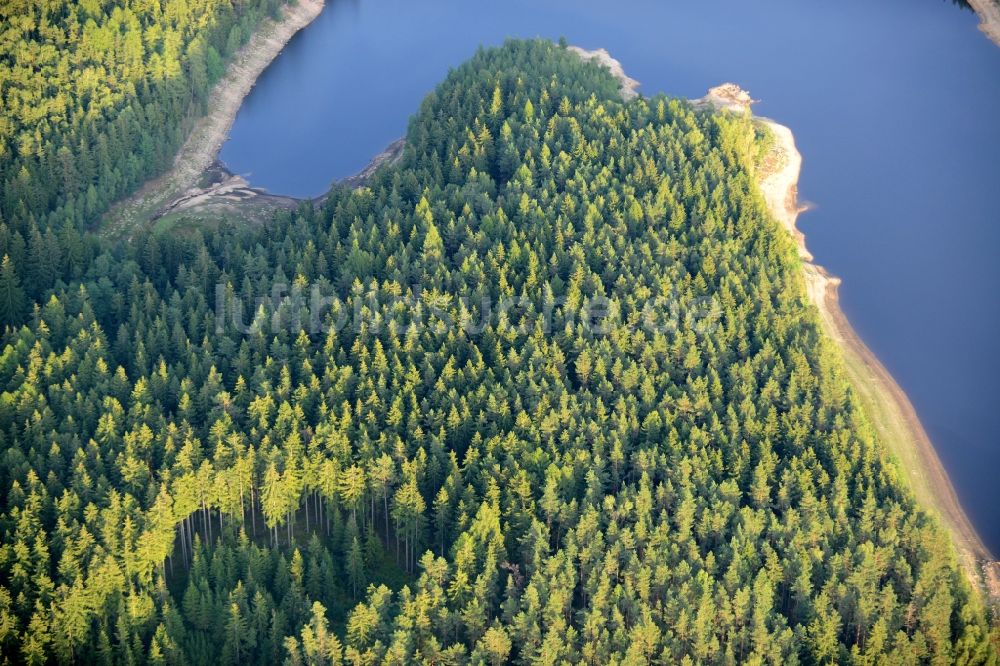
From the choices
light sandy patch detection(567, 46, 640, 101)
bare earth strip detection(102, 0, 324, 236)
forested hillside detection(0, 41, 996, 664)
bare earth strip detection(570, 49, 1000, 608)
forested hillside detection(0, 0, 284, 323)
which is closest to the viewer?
forested hillside detection(0, 41, 996, 664)

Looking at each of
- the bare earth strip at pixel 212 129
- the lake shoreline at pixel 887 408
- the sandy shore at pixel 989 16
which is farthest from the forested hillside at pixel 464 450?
the sandy shore at pixel 989 16

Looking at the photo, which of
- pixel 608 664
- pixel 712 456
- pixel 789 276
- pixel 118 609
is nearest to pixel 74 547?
pixel 118 609

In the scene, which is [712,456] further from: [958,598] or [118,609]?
[118,609]

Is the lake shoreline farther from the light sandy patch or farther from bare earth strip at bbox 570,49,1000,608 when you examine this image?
the light sandy patch

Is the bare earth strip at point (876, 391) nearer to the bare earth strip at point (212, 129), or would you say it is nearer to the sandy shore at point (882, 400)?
the sandy shore at point (882, 400)

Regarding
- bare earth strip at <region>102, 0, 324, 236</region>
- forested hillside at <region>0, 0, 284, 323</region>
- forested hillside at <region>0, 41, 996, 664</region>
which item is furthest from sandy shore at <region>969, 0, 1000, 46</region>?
forested hillside at <region>0, 0, 284, 323</region>

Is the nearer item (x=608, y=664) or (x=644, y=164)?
(x=608, y=664)
